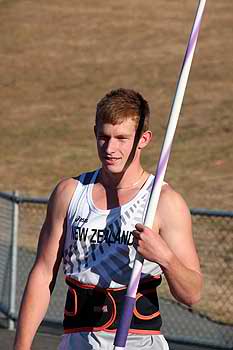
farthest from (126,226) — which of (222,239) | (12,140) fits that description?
(12,140)

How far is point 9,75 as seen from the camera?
29750 mm

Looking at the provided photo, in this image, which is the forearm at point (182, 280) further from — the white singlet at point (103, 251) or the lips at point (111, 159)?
the lips at point (111, 159)

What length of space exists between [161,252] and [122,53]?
1066 inches

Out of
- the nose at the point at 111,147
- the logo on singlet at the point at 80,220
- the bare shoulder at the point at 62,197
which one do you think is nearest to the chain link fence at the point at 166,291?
the bare shoulder at the point at 62,197

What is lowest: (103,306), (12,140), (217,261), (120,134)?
(12,140)

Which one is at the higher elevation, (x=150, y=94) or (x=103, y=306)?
(x=103, y=306)

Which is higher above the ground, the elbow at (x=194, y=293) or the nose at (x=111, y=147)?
the nose at (x=111, y=147)

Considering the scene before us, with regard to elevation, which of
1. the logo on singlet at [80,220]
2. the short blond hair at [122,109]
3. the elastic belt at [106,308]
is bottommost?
the elastic belt at [106,308]

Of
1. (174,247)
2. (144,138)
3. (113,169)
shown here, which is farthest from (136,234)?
(144,138)

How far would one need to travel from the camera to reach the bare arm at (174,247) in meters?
4.24

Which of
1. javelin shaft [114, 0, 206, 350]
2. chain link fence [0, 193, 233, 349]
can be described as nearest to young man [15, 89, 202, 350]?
javelin shaft [114, 0, 206, 350]

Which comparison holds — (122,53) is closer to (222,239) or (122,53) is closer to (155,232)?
(222,239)

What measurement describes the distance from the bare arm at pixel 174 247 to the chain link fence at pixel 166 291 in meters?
4.47

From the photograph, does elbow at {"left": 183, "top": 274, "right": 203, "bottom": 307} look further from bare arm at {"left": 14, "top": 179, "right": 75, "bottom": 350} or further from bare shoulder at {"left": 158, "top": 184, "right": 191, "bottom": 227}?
bare arm at {"left": 14, "top": 179, "right": 75, "bottom": 350}
